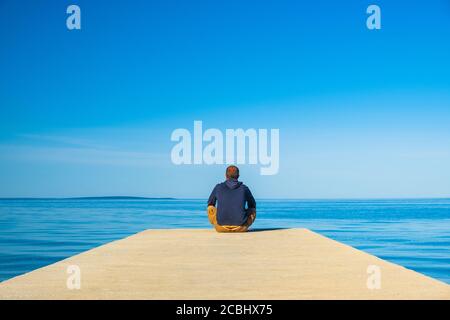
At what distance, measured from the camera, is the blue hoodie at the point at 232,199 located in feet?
36.6

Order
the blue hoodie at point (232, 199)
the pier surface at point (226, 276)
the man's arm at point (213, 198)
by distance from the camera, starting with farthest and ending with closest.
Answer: the man's arm at point (213, 198)
the blue hoodie at point (232, 199)
the pier surface at point (226, 276)

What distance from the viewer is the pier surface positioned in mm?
4891

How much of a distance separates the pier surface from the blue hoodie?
1.97 m

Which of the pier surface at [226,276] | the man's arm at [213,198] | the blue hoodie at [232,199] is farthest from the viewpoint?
the man's arm at [213,198]

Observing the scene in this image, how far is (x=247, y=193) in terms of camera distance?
36.9ft

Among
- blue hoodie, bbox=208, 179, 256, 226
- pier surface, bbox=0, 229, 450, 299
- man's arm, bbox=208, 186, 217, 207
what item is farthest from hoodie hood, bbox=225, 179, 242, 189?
pier surface, bbox=0, 229, 450, 299

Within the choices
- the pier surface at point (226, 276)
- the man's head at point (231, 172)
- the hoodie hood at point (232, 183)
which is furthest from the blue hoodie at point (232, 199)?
the pier surface at point (226, 276)

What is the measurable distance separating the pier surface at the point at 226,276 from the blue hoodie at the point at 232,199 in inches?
77.4

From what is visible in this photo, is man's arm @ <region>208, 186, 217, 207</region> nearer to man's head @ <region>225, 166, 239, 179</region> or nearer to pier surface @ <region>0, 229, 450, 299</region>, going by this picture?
man's head @ <region>225, 166, 239, 179</region>

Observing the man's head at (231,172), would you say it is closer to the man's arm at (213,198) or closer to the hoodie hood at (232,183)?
the hoodie hood at (232,183)

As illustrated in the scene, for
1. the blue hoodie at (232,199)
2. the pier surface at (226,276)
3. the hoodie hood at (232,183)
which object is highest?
the hoodie hood at (232,183)

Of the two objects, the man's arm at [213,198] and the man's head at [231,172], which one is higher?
the man's head at [231,172]

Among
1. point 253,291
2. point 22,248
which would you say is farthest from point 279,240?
point 22,248

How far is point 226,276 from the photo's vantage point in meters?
5.95
